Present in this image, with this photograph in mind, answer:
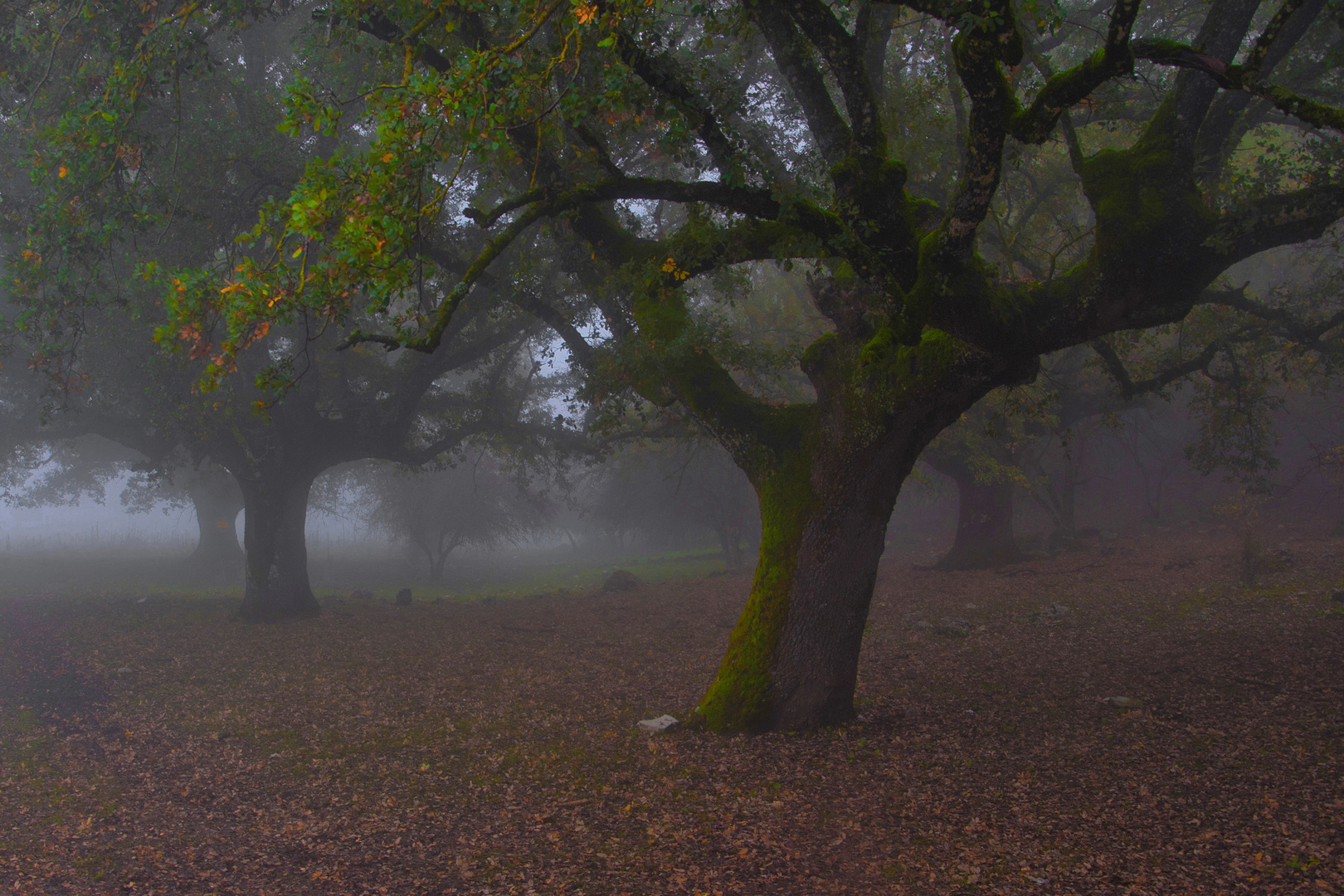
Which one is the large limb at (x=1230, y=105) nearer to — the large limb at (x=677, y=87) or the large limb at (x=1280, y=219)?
the large limb at (x=1280, y=219)

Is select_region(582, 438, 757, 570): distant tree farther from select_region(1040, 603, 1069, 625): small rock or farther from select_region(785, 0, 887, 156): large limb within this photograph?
select_region(785, 0, 887, 156): large limb

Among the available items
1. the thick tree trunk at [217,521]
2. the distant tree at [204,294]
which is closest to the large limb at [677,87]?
the distant tree at [204,294]

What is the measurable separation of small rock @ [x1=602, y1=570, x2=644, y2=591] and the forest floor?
30.8 feet

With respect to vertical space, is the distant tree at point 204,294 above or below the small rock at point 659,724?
above

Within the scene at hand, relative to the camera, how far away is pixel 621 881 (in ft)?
14.3

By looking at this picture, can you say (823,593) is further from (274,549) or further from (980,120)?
(274,549)

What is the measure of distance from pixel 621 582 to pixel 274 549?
9.31 metres

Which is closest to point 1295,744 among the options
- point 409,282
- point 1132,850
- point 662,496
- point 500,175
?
point 1132,850

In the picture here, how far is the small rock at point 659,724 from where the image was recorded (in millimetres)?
7227

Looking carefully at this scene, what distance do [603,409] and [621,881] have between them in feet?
20.1

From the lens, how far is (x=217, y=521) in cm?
2944

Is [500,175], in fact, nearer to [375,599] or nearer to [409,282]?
[409,282]

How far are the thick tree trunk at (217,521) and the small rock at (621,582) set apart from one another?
16.8m

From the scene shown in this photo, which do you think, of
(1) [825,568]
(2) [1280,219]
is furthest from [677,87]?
(2) [1280,219]
